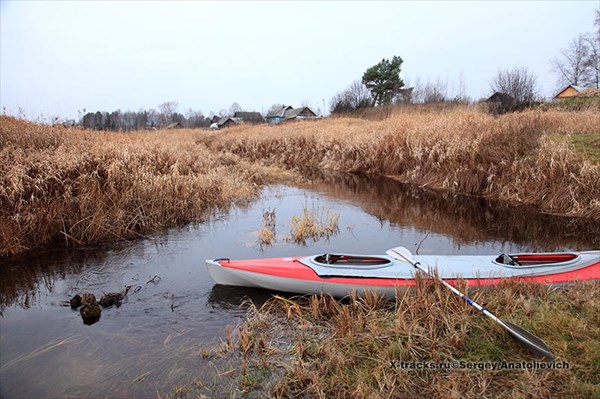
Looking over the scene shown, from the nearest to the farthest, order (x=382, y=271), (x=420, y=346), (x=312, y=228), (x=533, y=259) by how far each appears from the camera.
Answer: (x=420, y=346), (x=382, y=271), (x=533, y=259), (x=312, y=228)

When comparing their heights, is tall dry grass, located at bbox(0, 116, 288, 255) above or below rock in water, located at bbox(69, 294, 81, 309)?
above

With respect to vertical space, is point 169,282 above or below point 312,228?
below

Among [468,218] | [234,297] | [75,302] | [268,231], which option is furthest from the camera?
[468,218]

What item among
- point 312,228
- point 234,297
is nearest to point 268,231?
point 312,228

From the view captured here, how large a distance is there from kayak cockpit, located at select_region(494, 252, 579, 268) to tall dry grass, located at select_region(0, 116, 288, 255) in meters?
5.79

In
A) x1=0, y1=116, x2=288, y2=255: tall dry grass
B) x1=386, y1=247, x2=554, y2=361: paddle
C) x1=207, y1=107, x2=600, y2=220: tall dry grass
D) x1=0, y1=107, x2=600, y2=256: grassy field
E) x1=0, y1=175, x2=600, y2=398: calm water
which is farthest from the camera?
x1=207, y1=107, x2=600, y2=220: tall dry grass

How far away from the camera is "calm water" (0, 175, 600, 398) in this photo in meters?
3.40

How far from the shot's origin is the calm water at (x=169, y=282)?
11.2 feet

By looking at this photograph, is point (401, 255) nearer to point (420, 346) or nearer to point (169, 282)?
point (420, 346)

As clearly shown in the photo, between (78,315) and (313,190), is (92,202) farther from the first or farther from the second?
(313,190)

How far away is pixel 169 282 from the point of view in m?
5.19

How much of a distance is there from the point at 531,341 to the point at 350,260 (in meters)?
2.09

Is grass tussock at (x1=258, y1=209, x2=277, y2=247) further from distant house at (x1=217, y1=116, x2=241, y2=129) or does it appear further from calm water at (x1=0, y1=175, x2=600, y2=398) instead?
distant house at (x1=217, y1=116, x2=241, y2=129)

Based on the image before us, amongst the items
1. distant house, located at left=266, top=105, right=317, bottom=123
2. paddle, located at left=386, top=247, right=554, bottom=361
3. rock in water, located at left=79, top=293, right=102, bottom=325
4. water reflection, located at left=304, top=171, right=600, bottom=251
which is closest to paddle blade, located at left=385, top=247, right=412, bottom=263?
paddle, located at left=386, top=247, right=554, bottom=361
